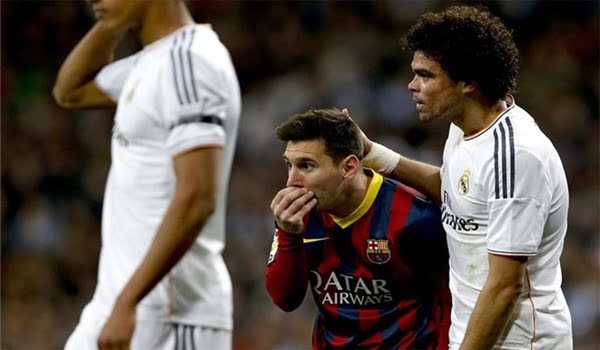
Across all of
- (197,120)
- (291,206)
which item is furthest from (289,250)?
(197,120)

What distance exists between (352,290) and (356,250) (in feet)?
0.49

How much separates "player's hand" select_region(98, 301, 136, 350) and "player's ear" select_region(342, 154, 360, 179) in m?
1.18

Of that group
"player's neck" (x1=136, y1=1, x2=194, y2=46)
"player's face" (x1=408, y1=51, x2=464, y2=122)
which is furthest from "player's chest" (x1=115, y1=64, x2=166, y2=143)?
"player's face" (x1=408, y1=51, x2=464, y2=122)

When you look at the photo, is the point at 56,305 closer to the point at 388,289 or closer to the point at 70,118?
the point at 70,118

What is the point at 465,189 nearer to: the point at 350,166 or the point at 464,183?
the point at 464,183

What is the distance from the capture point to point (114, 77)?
4.48 metres

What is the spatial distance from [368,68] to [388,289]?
607cm

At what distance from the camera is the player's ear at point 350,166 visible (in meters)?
4.56

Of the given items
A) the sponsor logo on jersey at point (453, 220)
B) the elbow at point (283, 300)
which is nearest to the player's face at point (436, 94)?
the sponsor logo on jersey at point (453, 220)

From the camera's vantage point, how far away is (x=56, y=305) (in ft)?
31.4

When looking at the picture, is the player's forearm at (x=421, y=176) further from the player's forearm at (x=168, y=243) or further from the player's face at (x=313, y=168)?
the player's forearm at (x=168, y=243)

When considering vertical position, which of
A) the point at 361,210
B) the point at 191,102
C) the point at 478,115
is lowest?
the point at 361,210

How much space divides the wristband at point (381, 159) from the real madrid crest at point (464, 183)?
59 cm

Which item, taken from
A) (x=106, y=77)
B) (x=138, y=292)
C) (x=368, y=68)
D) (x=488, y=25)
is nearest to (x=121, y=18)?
(x=106, y=77)
